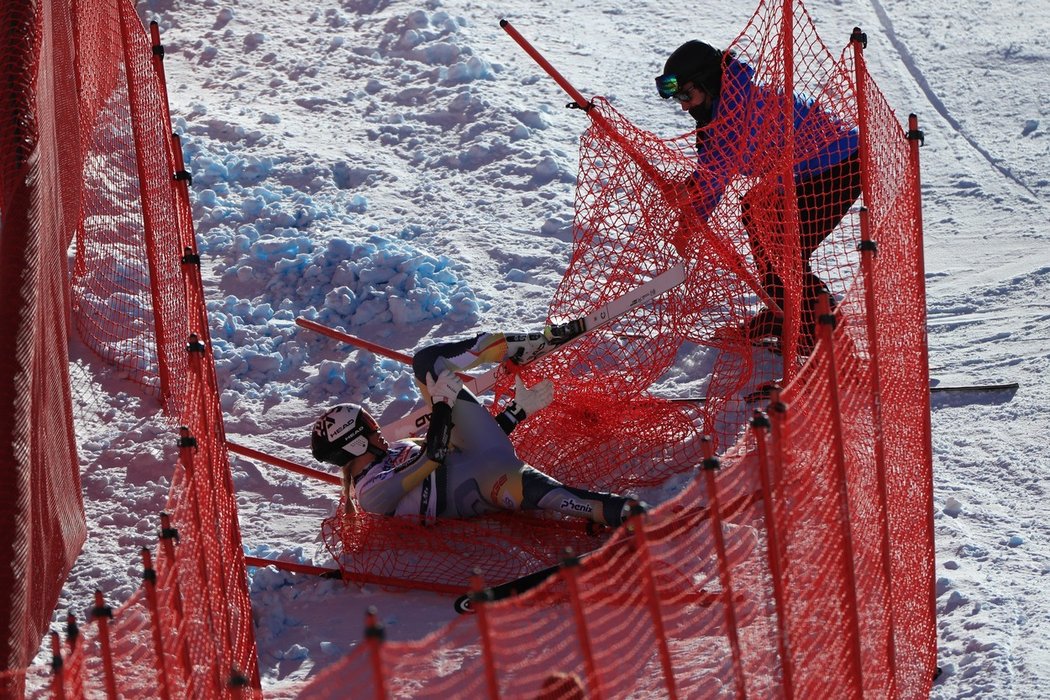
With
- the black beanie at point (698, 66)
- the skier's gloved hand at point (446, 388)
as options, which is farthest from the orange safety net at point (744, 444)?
the skier's gloved hand at point (446, 388)

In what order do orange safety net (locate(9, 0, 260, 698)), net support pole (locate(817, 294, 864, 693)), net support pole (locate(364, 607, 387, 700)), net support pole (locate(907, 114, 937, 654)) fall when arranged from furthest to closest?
net support pole (locate(907, 114, 937, 654)) → orange safety net (locate(9, 0, 260, 698)) → net support pole (locate(817, 294, 864, 693)) → net support pole (locate(364, 607, 387, 700))

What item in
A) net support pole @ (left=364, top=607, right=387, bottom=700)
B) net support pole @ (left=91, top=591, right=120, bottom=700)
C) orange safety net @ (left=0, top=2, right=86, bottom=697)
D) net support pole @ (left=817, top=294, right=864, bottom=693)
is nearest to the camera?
net support pole @ (left=364, top=607, right=387, bottom=700)

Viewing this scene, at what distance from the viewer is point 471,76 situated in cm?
1112

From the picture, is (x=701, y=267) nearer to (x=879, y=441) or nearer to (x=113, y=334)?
(x=879, y=441)

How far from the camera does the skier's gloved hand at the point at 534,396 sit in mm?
6797

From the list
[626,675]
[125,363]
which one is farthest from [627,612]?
[125,363]

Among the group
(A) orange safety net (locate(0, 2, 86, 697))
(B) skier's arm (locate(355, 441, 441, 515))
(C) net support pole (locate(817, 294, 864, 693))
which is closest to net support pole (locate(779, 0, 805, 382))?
(B) skier's arm (locate(355, 441, 441, 515))

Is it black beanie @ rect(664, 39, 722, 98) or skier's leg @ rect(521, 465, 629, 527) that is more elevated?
black beanie @ rect(664, 39, 722, 98)

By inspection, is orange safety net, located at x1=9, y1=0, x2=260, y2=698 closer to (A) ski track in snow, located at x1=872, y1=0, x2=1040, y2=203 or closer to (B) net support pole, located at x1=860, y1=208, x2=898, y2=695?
(B) net support pole, located at x1=860, y1=208, x2=898, y2=695

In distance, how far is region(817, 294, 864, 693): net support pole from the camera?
Result: 14.4 ft

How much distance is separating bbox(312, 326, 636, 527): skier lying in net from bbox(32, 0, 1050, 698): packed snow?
438 mm

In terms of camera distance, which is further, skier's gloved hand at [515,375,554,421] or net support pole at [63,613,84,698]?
skier's gloved hand at [515,375,554,421]

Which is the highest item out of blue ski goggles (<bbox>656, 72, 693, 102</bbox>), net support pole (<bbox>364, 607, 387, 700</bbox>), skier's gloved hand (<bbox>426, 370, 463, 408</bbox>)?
blue ski goggles (<bbox>656, 72, 693, 102</bbox>)

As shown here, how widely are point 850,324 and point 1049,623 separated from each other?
1417mm
